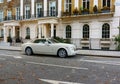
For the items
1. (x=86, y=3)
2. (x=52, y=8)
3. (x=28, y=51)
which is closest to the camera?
(x=28, y=51)

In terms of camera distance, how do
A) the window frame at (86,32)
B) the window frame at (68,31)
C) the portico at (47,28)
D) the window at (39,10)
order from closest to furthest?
the window frame at (86,32) < the window frame at (68,31) < the portico at (47,28) < the window at (39,10)

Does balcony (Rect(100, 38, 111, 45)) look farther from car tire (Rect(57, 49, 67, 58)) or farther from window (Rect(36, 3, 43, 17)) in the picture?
window (Rect(36, 3, 43, 17))

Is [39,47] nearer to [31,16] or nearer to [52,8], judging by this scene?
[52,8]

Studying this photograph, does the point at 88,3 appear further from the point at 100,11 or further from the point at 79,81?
the point at 79,81

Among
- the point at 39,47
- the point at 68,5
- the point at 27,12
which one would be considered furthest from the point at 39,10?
the point at 39,47

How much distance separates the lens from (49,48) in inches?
695

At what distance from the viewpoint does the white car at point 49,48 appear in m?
17.0

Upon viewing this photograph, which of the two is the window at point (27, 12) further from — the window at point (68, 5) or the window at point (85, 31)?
the window at point (85, 31)

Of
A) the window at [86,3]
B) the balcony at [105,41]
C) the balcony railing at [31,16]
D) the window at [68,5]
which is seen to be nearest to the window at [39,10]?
the balcony railing at [31,16]

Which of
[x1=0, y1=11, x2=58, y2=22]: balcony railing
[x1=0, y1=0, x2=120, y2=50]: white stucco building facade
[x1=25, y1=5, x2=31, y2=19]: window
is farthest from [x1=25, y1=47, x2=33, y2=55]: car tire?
[x1=25, y1=5, x2=31, y2=19]: window

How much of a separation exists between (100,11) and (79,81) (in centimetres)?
1972

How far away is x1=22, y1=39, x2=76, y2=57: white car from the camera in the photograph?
17.0 m

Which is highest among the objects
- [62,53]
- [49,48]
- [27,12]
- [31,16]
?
[27,12]

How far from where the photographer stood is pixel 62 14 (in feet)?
98.4
